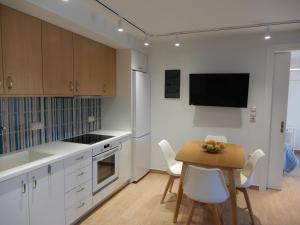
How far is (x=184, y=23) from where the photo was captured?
2.84 meters

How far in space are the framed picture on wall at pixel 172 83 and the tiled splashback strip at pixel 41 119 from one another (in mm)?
1292

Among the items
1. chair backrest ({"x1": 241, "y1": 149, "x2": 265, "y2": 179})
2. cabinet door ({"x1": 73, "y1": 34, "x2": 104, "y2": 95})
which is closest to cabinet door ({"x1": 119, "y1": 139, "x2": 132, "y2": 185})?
cabinet door ({"x1": 73, "y1": 34, "x2": 104, "y2": 95})

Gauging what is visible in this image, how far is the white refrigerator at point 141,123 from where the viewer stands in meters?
3.56

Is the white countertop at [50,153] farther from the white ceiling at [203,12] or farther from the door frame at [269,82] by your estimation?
the door frame at [269,82]

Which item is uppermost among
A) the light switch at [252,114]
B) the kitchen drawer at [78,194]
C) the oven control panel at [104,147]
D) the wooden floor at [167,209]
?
the light switch at [252,114]

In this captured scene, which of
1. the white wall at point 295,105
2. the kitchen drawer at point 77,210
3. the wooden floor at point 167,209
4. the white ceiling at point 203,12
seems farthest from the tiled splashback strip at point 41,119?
the white wall at point 295,105

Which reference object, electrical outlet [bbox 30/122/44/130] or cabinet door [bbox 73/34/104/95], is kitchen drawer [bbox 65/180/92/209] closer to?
electrical outlet [bbox 30/122/44/130]

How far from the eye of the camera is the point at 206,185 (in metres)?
2.09

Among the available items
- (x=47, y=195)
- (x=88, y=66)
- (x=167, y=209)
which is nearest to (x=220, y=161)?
(x=167, y=209)

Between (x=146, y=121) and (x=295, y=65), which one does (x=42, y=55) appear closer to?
(x=146, y=121)

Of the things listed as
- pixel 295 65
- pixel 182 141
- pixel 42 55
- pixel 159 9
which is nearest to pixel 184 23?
pixel 159 9

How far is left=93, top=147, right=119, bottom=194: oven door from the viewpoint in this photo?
2.74 meters

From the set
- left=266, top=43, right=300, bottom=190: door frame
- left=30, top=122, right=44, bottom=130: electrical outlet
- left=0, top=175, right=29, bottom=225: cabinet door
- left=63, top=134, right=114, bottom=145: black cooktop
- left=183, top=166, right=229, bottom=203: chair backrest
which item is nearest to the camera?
left=0, top=175, right=29, bottom=225: cabinet door

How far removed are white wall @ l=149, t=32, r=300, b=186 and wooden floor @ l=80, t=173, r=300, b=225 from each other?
425 millimetres
